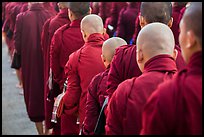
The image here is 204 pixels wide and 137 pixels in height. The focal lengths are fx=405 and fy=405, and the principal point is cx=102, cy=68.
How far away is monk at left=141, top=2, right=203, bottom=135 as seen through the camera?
1.35 metres

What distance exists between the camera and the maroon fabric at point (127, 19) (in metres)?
5.13

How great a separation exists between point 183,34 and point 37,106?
3.13 meters

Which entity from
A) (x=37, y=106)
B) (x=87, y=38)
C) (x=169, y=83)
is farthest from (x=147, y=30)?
(x=37, y=106)

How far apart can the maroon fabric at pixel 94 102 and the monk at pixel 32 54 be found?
2050 millimetres

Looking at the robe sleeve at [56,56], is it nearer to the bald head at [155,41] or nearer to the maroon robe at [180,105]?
the bald head at [155,41]

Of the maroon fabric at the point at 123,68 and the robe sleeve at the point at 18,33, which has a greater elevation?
the maroon fabric at the point at 123,68

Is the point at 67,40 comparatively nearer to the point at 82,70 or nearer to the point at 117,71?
the point at 82,70

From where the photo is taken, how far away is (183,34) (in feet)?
4.87

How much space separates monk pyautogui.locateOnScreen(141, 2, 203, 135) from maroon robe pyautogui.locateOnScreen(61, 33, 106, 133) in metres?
1.40

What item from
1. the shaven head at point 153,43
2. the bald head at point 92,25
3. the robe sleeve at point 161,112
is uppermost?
the shaven head at point 153,43

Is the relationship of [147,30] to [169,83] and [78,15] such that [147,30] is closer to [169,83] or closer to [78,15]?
[169,83]

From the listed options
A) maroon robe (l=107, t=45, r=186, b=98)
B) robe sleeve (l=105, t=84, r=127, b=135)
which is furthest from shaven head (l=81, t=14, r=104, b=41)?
robe sleeve (l=105, t=84, r=127, b=135)

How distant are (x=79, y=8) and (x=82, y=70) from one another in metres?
0.76

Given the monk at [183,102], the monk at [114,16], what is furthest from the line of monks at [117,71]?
the monk at [114,16]
